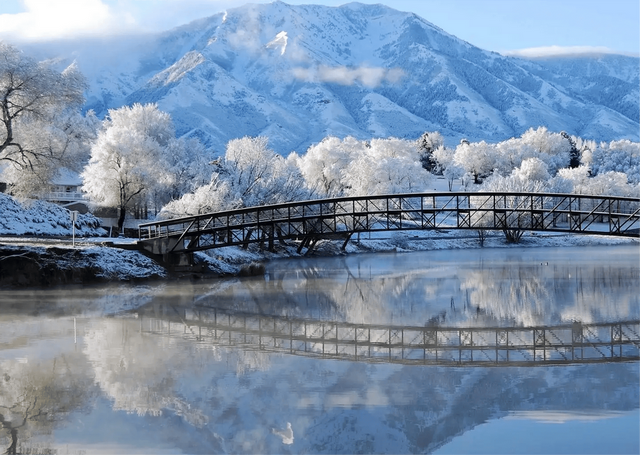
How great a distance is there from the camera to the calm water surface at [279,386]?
14469 millimetres

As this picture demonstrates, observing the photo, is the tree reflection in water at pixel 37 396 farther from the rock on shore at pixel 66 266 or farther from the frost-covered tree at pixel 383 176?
the frost-covered tree at pixel 383 176

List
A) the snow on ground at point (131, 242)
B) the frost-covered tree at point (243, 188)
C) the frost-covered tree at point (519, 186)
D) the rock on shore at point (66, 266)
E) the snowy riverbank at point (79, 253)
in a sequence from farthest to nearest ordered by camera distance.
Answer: the frost-covered tree at point (519, 186) → the frost-covered tree at point (243, 188) → the snow on ground at point (131, 242) → the snowy riverbank at point (79, 253) → the rock on shore at point (66, 266)

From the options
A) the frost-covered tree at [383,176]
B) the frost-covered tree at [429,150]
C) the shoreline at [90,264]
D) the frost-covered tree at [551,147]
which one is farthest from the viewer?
the frost-covered tree at [429,150]

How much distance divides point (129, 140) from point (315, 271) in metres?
24.8

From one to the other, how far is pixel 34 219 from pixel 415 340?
40391 mm

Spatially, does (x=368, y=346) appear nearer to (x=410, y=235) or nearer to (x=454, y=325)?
(x=454, y=325)

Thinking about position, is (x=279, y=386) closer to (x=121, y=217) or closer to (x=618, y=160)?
(x=121, y=217)

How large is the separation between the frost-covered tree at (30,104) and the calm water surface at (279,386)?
14999 millimetres

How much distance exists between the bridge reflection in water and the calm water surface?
24 cm

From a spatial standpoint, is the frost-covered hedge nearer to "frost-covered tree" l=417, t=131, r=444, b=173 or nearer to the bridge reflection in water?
the bridge reflection in water

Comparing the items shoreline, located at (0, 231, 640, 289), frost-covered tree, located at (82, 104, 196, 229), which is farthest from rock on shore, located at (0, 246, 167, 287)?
frost-covered tree, located at (82, 104, 196, 229)

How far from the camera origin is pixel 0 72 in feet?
153

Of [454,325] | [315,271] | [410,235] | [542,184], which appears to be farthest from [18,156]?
[542,184]


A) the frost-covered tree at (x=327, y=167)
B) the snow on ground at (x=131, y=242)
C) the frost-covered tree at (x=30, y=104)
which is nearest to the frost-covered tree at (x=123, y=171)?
the snow on ground at (x=131, y=242)
